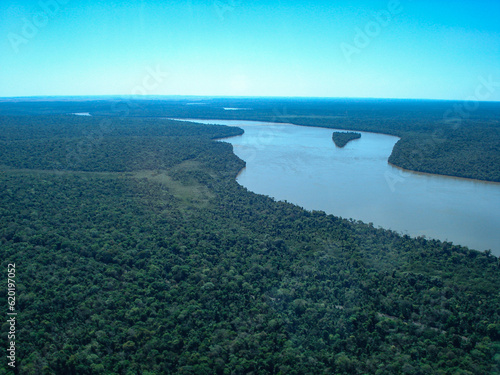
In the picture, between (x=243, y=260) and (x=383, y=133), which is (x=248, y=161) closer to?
(x=243, y=260)

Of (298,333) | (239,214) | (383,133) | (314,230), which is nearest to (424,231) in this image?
(314,230)

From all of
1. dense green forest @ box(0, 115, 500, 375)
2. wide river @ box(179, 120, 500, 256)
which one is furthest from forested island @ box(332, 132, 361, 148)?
dense green forest @ box(0, 115, 500, 375)

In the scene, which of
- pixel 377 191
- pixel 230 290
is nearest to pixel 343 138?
pixel 377 191

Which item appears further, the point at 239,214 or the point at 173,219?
the point at 239,214

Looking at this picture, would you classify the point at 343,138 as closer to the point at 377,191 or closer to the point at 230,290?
the point at 377,191

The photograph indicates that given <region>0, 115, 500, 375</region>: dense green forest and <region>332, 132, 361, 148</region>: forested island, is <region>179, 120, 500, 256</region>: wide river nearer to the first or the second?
<region>0, 115, 500, 375</region>: dense green forest

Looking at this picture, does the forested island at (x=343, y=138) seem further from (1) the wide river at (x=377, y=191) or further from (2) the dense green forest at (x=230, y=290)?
(2) the dense green forest at (x=230, y=290)

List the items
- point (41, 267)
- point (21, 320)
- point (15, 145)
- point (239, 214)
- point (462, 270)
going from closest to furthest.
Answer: point (21, 320)
point (41, 267)
point (462, 270)
point (239, 214)
point (15, 145)
